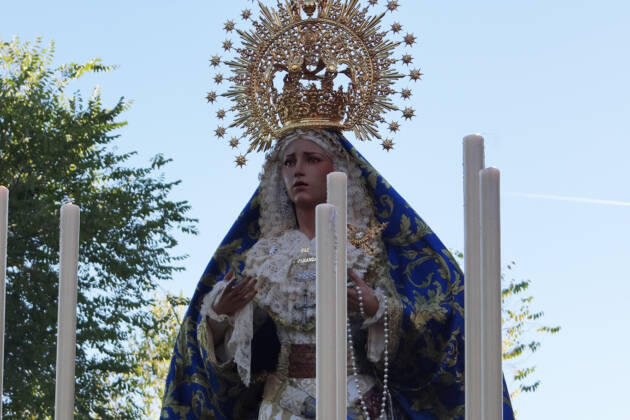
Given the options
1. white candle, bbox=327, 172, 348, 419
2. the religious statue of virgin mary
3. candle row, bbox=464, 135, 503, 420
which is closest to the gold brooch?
the religious statue of virgin mary

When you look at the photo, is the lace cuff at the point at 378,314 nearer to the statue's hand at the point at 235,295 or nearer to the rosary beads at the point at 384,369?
the rosary beads at the point at 384,369

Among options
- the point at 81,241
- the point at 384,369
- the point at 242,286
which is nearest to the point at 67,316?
the point at 242,286

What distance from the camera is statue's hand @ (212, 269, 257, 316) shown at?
416 cm

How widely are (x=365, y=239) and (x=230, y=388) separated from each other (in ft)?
2.31

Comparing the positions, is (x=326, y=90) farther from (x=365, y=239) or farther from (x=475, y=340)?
(x=475, y=340)

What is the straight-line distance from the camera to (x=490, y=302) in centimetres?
181

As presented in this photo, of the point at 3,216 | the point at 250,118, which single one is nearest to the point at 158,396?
the point at 250,118

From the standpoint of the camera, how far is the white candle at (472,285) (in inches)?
74.0

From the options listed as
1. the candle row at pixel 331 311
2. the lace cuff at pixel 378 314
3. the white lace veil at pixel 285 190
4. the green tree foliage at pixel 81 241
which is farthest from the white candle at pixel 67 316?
the green tree foliage at pixel 81 241

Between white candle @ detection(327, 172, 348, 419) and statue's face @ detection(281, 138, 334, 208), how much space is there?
2.46 meters

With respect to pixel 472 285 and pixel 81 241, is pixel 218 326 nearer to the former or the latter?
pixel 472 285

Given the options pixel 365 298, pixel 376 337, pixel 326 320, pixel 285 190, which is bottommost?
pixel 326 320

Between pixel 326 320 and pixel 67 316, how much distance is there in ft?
1.42

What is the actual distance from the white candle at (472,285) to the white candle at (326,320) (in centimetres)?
20
